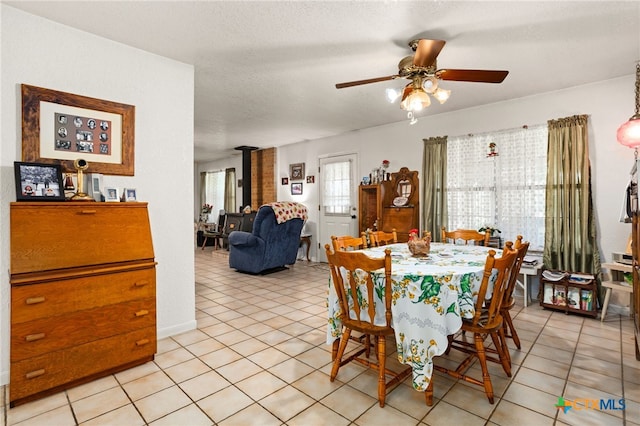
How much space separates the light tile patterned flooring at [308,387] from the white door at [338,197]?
3.13m

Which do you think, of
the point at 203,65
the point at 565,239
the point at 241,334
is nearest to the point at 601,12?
the point at 565,239

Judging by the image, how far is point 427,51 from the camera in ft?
7.23

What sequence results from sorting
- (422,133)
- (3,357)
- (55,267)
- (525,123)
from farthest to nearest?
1. (422,133)
2. (525,123)
3. (3,357)
4. (55,267)

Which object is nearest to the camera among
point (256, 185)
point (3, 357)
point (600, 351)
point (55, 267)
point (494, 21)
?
point (55, 267)

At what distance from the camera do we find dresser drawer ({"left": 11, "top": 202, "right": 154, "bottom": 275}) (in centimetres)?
189

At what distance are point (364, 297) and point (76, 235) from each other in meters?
1.89

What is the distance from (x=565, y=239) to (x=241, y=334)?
12.0 feet

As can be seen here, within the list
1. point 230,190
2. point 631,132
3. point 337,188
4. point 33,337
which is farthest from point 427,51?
point 230,190

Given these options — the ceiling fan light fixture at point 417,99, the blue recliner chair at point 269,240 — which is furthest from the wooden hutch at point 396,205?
the ceiling fan light fixture at point 417,99

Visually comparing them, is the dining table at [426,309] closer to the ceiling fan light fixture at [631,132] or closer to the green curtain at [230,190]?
the ceiling fan light fixture at [631,132]

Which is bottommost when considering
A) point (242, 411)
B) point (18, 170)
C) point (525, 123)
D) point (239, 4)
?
point (242, 411)

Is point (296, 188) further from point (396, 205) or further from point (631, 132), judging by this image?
point (631, 132)

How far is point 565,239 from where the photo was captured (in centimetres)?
365

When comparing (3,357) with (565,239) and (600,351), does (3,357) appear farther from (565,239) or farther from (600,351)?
(565,239)
